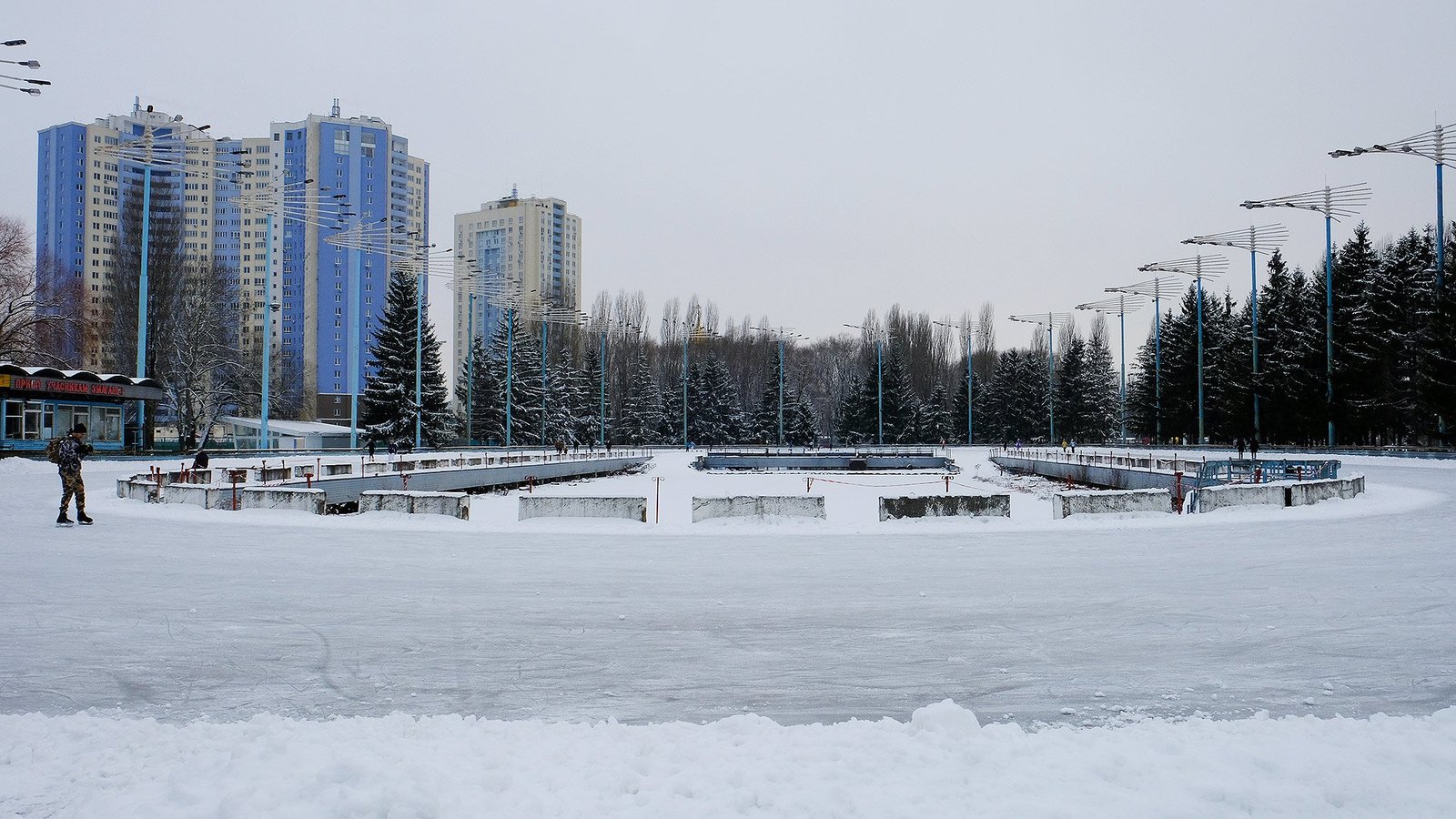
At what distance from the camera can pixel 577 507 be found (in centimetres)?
1967

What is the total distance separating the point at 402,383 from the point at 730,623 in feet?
200

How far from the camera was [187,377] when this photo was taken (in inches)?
2276

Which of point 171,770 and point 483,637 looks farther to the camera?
point 483,637

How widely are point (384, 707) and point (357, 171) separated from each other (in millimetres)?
127482

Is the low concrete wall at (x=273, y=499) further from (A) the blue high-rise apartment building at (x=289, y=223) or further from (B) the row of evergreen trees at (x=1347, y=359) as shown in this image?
(A) the blue high-rise apartment building at (x=289, y=223)

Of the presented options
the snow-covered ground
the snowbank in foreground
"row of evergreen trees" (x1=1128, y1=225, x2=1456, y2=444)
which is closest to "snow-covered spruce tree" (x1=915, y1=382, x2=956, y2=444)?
"row of evergreen trees" (x1=1128, y1=225, x2=1456, y2=444)

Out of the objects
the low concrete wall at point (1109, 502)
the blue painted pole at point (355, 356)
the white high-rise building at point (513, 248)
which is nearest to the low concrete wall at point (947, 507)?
the low concrete wall at point (1109, 502)

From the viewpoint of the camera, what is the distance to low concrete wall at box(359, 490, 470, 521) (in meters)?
19.5

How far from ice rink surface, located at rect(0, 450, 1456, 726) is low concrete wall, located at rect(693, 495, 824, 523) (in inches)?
85.2

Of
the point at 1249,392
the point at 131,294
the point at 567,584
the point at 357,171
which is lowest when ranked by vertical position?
the point at 567,584

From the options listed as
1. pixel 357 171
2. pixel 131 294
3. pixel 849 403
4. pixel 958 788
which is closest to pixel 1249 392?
pixel 849 403

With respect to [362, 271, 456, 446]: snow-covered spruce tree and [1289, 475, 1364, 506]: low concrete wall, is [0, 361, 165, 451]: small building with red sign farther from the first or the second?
[1289, 475, 1364, 506]: low concrete wall

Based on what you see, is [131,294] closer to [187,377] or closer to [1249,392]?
[187,377]

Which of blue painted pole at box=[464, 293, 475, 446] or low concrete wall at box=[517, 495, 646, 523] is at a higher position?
blue painted pole at box=[464, 293, 475, 446]
